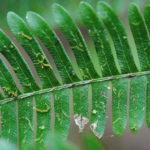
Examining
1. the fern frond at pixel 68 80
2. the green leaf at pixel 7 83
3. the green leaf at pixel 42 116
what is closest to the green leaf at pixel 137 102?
the fern frond at pixel 68 80

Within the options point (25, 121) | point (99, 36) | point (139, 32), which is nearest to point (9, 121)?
point (25, 121)

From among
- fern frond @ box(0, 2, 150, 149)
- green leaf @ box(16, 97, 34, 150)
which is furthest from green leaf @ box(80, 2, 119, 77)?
green leaf @ box(16, 97, 34, 150)

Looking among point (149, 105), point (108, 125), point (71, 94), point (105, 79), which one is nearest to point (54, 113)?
point (71, 94)

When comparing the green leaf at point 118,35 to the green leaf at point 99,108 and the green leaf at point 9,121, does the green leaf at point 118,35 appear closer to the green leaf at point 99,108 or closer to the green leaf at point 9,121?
the green leaf at point 99,108

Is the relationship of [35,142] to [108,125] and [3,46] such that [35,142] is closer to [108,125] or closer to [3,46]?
[3,46]

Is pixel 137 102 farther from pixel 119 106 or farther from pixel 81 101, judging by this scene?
pixel 81 101

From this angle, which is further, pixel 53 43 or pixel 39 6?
pixel 39 6
